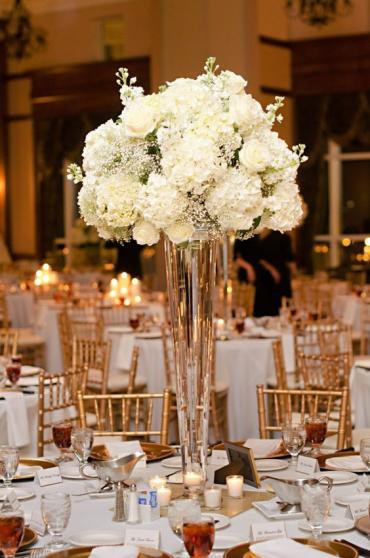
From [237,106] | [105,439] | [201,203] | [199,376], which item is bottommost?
[105,439]

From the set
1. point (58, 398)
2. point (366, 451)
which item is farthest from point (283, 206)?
point (58, 398)

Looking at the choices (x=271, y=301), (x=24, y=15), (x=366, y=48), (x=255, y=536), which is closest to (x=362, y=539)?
(x=255, y=536)

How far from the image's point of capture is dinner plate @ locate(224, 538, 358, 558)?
278cm

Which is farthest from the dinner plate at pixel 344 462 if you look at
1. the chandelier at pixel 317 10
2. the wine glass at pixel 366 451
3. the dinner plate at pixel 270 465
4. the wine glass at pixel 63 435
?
the chandelier at pixel 317 10

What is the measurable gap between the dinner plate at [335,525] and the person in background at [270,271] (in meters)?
6.95

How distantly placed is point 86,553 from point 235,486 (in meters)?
0.75

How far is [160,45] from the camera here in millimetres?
15695

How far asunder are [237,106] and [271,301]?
7.07 metres

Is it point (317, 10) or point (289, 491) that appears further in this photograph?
point (317, 10)

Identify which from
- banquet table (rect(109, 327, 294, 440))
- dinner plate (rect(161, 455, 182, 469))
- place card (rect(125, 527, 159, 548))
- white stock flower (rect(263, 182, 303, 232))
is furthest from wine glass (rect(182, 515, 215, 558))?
banquet table (rect(109, 327, 294, 440))

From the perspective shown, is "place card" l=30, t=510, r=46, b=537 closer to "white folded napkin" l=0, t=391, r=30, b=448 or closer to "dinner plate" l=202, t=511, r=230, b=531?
"dinner plate" l=202, t=511, r=230, b=531

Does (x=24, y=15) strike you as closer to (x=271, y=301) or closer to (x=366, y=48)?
(x=366, y=48)

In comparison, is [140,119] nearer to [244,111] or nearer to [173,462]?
[244,111]

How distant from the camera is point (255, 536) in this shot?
292cm
